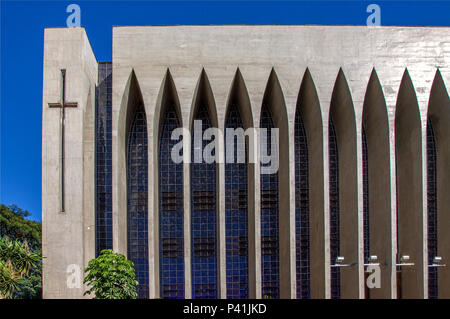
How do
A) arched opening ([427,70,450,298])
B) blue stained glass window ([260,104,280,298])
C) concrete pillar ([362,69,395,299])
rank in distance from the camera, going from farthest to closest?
blue stained glass window ([260,104,280,298]) < arched opening ([427,70,450,298]) < concrete pillar ([362,69,395,299])

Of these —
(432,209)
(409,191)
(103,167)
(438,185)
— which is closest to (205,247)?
(103,167)

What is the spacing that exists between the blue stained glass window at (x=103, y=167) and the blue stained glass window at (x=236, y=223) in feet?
18.6

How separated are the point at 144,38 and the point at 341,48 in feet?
29.4

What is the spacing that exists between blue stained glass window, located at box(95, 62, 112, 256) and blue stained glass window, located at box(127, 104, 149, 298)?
0.94 m

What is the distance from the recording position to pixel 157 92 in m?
17.1

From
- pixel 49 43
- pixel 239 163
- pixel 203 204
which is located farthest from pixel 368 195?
pixel 49 43

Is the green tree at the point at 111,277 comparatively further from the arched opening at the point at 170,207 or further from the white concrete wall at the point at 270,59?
the arched opening at the point at 170,207

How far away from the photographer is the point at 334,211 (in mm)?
18812

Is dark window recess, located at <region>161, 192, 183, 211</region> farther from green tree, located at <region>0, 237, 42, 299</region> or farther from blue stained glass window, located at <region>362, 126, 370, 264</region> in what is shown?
blue stained glass window, located at <region>362, 126, 370, 264</region>

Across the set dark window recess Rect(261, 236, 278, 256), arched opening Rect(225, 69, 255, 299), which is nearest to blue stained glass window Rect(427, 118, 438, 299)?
dark window recess Rect(261, 236, 278, 256)

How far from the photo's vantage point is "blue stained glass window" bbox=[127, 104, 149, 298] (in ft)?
59.7

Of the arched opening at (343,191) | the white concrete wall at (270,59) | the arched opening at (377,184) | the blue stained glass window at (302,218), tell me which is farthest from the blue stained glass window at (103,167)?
the arched opening at (377,184)

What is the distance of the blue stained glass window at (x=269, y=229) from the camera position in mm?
18445
